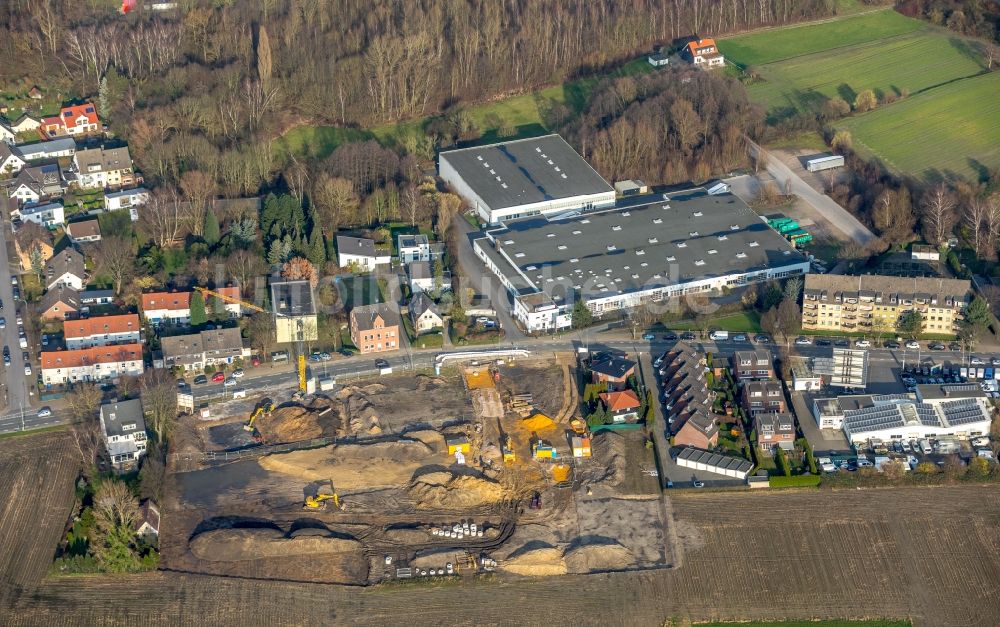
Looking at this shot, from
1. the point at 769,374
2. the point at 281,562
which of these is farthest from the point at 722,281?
the point at 281,562

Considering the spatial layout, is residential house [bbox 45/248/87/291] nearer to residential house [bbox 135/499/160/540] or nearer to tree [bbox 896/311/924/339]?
residential house [bbox 135/499/160/540]

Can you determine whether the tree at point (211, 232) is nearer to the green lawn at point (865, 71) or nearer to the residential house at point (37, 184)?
the residential house at point (37, 184)

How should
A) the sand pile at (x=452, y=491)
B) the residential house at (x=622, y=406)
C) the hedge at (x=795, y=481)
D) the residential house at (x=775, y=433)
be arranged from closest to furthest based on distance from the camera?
1. the sand pile at (x=452, y=491)
2. the hedge at (x=795, y=481)
3. the residential house at (x=775, y=433)
4. the residential house at (x=622, y=406)

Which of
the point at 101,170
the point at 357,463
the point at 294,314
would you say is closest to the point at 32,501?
the point at 357,463

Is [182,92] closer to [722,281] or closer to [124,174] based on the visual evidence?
[124,174]

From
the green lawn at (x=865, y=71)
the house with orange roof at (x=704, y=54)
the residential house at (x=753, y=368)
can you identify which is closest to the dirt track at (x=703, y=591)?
the residential house at (x=753, y=368)

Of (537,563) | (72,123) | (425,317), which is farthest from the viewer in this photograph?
(72,123)

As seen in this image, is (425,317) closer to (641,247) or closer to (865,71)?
(641,247)
